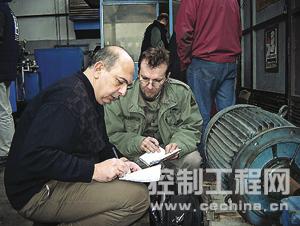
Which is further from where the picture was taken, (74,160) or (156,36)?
(156,36)

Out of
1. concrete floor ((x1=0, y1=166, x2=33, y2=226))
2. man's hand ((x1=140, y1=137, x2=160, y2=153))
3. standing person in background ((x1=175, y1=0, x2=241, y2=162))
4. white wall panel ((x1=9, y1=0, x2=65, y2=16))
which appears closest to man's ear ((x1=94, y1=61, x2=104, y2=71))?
man's hand ((x1=140, y1=137, x2=160, y2=153))

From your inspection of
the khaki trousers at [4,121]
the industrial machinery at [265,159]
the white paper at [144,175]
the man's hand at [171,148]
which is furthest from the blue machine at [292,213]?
the khaki trousers at [4,121]

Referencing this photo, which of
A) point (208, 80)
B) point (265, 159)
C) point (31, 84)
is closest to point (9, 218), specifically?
point (265, 159)

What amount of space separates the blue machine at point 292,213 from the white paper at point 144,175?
0.61m

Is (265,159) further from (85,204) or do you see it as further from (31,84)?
(31,84)

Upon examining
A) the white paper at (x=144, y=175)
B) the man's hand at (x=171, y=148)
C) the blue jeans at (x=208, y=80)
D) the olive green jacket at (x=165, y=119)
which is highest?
the blue jeans at (x=208, y=80)

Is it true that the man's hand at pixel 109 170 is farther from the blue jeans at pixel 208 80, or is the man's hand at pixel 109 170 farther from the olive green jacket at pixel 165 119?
the blue jeans at pixel 208 80

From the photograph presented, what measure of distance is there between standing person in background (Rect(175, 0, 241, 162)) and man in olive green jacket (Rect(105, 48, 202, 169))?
0.66 meters

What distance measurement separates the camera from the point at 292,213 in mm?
1669

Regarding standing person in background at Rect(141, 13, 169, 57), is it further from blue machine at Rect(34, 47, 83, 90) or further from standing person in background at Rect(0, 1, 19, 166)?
blue machine at Rect(34, 47, 83, 90)

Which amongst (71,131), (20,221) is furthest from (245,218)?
(20,221)

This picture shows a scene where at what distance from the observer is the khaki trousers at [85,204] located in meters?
1.73

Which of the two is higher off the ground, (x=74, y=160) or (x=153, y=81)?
(x=153, y=81)

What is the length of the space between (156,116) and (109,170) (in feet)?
2.69
